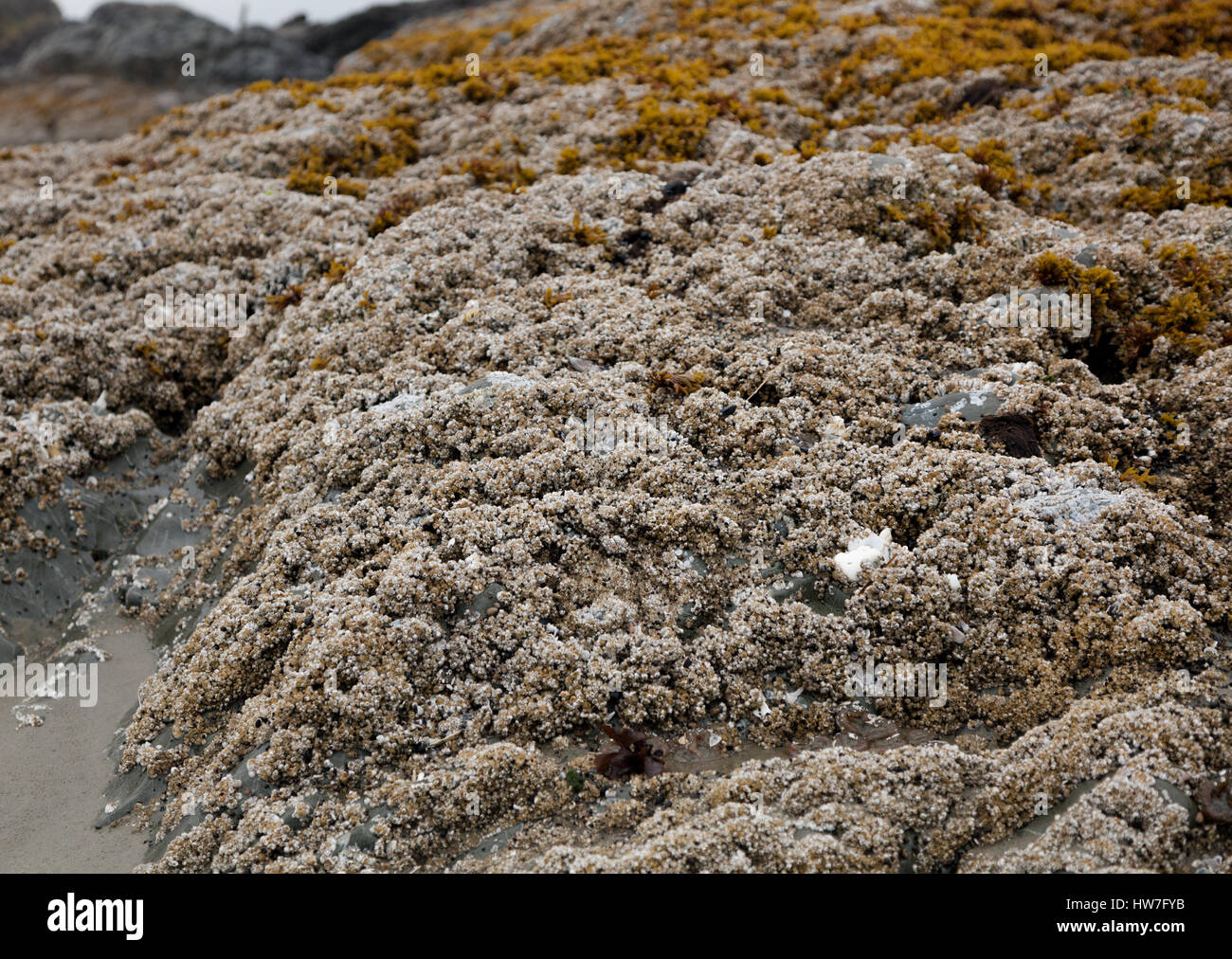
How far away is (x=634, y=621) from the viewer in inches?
307

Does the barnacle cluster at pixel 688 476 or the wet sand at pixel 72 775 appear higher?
the barnacle cluster at pixel 688 476

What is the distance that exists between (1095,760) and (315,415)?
29.7 feet

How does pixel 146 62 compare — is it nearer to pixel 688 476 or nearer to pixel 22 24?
pixel 22 24

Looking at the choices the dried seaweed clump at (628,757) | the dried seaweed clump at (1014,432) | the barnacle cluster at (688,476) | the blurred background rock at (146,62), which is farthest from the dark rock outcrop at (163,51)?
the dried seaweed clump at (628,757)

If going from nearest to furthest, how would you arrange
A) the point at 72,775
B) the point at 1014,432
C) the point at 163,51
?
the point at 72,775
the point at 1014,432
the point at 163,51

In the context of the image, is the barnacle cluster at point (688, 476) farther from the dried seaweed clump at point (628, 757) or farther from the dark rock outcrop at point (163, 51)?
the dark rock outcrop at point (163, 51)

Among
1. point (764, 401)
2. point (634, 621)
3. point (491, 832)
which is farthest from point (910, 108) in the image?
point (491, 832)

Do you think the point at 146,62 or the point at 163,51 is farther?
the point at 163,51

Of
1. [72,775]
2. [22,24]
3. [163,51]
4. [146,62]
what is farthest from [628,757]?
[22,24]

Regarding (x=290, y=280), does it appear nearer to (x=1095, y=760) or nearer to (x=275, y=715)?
(x=275, y=715)

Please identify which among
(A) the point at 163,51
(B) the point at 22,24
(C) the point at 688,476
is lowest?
(C) the point at 688,476

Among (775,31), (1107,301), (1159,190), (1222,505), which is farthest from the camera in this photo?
(775,31)


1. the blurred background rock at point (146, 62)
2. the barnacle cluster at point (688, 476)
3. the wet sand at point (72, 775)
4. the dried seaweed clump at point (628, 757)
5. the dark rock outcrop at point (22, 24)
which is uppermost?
the dark rock outcrop at point (22, 24)
